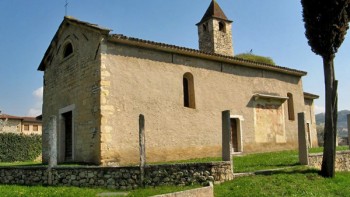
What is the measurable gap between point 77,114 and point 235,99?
27.2 feet

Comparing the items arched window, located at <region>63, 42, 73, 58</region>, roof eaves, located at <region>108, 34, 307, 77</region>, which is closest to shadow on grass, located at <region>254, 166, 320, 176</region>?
roof eaves, located at <region>108, 34, 307, 77</region>

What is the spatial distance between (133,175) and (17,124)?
3554cm

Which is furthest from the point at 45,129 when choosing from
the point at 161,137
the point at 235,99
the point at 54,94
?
the point at 235,99

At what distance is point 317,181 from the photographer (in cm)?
1134

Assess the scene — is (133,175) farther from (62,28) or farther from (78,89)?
(62,28)

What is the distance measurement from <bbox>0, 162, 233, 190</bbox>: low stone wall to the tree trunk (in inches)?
151

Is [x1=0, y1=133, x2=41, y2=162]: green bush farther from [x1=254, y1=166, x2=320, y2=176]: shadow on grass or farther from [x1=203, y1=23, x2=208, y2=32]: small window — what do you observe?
[x1=254, y1=166, x2=320, y2=176]: shadow on grass

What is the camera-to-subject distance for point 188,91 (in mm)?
17594

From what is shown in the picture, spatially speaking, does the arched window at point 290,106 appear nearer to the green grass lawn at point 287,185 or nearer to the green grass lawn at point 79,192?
the green grass lawn at point 287,185

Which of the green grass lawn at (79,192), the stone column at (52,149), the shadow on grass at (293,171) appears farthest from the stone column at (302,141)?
the stone column at (52,149)

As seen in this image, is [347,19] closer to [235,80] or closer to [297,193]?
[297,193]

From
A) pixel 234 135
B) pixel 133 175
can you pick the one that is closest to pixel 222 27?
pixel 234 135

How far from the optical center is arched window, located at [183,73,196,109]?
17344mm

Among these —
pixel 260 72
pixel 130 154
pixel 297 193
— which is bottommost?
pixel 297 193
